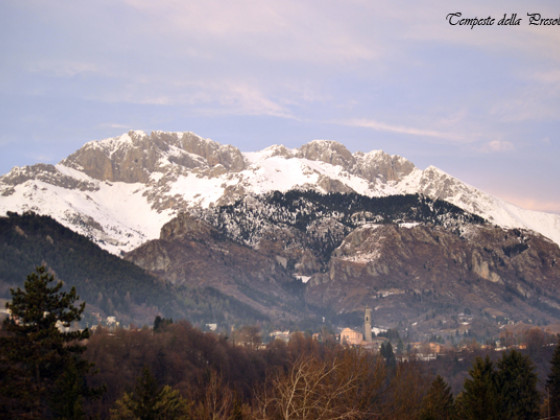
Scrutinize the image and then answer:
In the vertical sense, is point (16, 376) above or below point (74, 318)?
below

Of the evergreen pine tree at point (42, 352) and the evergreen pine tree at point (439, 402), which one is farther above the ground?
the evergreen pine tree at point (42, 352)

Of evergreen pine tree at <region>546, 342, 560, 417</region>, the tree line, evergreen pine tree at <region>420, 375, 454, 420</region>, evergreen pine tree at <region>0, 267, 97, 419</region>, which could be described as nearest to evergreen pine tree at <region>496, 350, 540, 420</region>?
the tree line

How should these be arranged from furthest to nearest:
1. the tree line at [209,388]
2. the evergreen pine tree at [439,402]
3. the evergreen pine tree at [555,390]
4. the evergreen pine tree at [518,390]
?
the evergreen pine tree at [555,390] → the evergreen pine tree at [518,390] → the evergreen pine tree at [439,402] → the tree line at [209,388]

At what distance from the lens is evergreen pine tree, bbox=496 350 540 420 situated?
97625 millimetres

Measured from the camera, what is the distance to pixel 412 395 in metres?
81.6

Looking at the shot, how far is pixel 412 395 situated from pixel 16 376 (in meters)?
39.8

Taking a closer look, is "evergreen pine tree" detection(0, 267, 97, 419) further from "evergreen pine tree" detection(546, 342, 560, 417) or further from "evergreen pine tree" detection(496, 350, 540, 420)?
"evergreen pine tree" detection(546, 342, 560, 417)

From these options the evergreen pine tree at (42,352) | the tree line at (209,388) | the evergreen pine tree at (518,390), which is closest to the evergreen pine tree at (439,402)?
the tree line at (209,388)

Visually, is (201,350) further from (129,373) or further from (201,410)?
(201,410)

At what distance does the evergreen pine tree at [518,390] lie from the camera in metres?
97.6

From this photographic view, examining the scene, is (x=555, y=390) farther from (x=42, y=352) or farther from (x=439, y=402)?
(x=42, y=352)

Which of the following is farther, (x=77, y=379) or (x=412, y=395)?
(x=412, y=395)

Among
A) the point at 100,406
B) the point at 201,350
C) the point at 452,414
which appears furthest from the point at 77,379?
the point at 201,350

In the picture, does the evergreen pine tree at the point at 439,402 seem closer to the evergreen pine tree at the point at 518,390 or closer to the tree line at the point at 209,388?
the tree line at the point at 209,388
